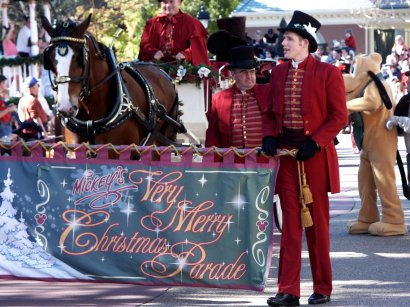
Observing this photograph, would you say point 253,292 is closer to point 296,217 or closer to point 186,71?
point 296,217

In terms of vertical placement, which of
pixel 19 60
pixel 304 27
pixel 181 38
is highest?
pixel 304 27

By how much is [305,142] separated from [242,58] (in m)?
1.25

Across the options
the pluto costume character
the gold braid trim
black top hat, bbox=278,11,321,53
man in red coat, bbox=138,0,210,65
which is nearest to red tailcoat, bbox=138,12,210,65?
man in red coat, bbox=138,0,210,65

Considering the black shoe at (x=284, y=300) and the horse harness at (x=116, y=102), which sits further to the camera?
the horse harness at (x=116, y=102)

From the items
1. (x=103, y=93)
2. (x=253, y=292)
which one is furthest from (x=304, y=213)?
(x=103, y=93)

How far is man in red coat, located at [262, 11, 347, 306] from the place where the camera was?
27.1 feet

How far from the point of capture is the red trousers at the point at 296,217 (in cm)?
827

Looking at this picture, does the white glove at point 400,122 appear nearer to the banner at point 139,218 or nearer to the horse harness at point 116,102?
the horse harness at point 116,102

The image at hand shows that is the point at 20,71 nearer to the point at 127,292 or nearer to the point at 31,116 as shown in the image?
the point at 31,116

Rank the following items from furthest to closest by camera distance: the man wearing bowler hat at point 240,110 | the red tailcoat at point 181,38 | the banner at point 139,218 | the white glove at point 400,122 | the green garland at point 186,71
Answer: the red tailcoat at point 181,38
the green garland at point 186,71
the white glove at point 400,122
the man wearing bowler hat at point 240,110
the banner at point 139,218

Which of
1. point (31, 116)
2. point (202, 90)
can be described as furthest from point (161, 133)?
point (31, 116)

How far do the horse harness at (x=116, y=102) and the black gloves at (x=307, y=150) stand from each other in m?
2.37

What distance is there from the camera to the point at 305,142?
26.8 feet

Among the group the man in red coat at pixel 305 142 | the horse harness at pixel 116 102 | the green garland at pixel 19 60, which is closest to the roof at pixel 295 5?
the green garland at pixel 19 60
